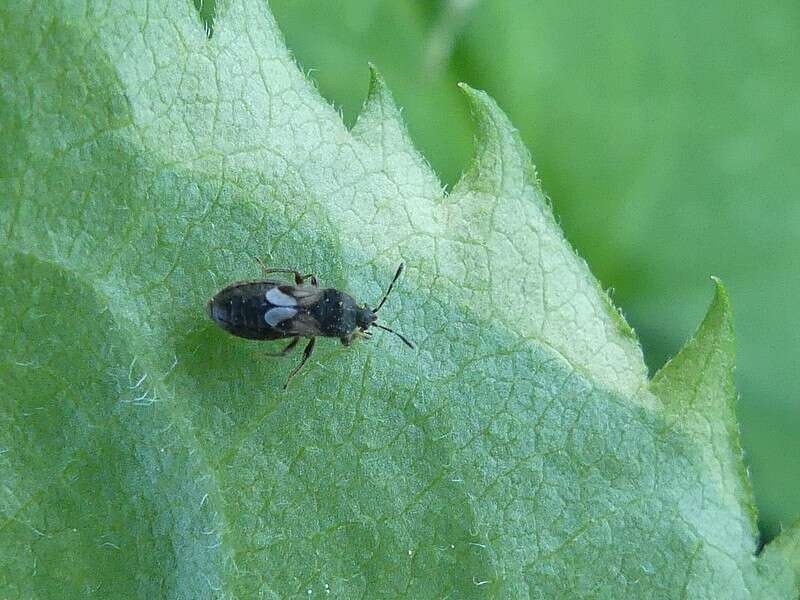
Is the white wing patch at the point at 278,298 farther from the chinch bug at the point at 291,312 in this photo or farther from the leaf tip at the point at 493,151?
the leaf tip at the point at 493,151

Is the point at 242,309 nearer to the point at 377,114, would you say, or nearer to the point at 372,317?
the point at 372,317

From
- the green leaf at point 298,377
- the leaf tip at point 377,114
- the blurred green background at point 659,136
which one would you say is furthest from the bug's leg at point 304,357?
the blurred green background at point 659,136

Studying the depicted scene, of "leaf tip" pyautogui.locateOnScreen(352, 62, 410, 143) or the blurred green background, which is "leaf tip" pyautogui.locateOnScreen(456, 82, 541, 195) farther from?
the blurred green background

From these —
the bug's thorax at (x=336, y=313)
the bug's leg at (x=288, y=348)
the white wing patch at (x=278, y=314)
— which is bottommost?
the bug's leg at (x=288, y=348)

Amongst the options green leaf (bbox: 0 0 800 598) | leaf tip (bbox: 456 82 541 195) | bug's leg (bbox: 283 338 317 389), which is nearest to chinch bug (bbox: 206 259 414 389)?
bug's leg (bbox: 283 338 317 389)

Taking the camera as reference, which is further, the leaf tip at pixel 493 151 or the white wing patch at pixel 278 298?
the white wing patch at pixel 278 298

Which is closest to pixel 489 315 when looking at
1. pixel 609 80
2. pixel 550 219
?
pixel 550 219
